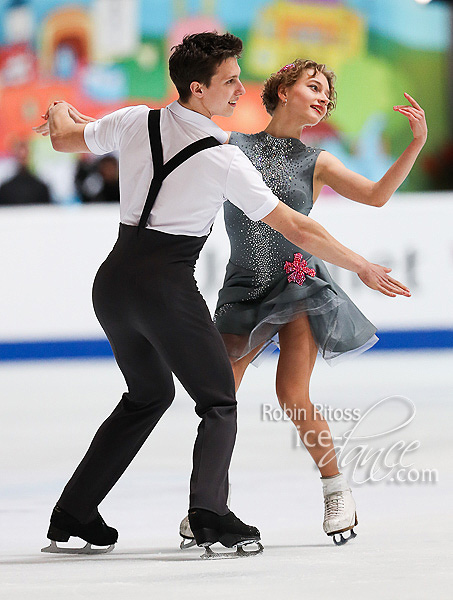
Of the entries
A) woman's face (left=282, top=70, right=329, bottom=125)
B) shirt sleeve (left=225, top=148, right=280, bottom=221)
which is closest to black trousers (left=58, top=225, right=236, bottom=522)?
shirt sleeve (left=225, top=148, right=280, bottom=221)

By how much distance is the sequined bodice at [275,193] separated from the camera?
2900mm

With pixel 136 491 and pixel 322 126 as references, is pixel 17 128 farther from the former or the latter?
pixel 136 491

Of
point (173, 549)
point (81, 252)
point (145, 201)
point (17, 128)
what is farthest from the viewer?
point (17, 128)

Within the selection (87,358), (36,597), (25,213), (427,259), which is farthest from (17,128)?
(36,597)

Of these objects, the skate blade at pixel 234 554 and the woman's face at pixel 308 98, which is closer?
the skate blade at pixel 234 554

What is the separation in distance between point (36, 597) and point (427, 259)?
5.39 meters

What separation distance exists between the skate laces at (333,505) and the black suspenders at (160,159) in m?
0.90

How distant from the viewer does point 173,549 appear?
2.67 metres

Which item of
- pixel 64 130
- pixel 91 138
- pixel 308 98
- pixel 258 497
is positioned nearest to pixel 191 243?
pixel 91 138

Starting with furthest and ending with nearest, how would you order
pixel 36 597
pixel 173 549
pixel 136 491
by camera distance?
pixel 136 491, pixel 173 549, pixel 36 597

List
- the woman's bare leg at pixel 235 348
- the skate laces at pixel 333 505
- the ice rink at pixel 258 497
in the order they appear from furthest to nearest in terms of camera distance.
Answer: the woman's bare leg at pixel 235 348 → the skate laces at pixel 333 505 → the ice rink at pixel 258 497

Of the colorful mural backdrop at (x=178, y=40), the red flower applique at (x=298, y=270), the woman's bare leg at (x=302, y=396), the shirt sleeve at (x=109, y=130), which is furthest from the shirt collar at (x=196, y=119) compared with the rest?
the colorful mural backdrop at (x=178, y=40)

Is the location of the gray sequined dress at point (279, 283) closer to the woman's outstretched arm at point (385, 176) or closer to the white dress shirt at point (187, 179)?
the woman's outstretched arm at point (385, 176)

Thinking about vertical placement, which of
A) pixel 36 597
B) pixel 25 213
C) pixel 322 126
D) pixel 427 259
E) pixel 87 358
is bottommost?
pixel 36 597
